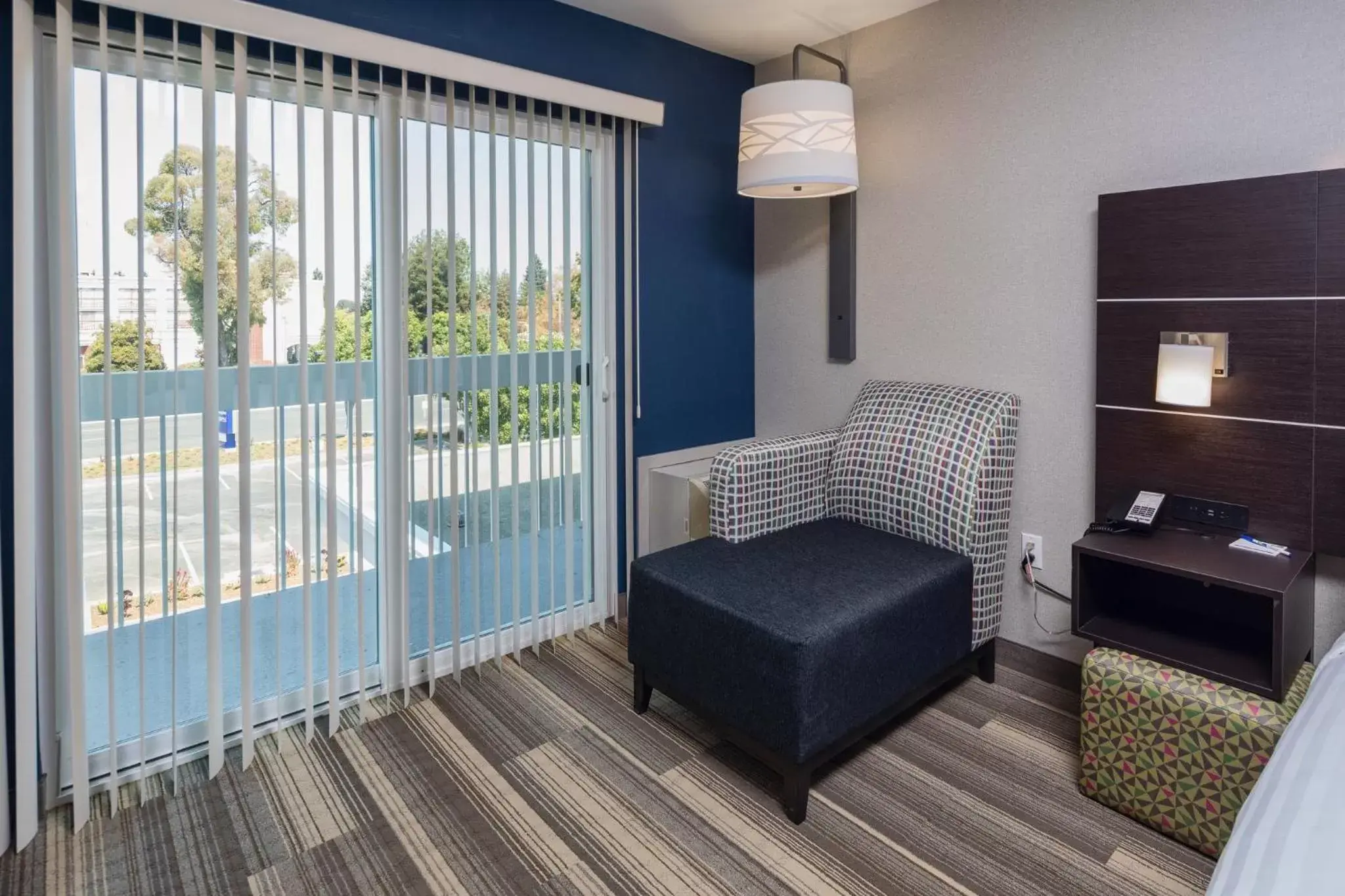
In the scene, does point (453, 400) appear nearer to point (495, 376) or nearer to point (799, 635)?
point (495, 376)

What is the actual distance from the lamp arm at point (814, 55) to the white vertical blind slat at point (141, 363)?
1.97 metres

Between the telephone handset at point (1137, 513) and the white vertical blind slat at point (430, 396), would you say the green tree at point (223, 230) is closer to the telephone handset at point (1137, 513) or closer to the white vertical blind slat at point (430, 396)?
the white vertical blind slat at point (430, 396)

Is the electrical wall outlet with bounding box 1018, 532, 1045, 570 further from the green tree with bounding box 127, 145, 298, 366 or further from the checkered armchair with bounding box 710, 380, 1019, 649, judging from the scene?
the green tree with bounding box 127, 145, 298, 366

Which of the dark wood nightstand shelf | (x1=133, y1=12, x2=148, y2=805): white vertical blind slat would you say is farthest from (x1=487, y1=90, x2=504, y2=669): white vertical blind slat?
the dark wood nightstand shelf

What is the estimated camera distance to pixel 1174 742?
68.5 inches

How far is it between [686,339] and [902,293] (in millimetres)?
866

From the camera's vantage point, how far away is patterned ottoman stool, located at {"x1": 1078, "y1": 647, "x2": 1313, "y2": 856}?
1.65 meters

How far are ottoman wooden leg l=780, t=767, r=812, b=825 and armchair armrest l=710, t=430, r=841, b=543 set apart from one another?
78 cm

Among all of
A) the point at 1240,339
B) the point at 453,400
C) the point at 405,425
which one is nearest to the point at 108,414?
the point at 405,425

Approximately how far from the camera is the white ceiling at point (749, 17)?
269 cm

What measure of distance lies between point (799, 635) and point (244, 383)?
5.14ft

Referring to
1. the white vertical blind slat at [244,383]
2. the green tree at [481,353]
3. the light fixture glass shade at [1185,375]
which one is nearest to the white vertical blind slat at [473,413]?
the green tree at [481,353]

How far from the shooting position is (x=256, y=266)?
2.06 m

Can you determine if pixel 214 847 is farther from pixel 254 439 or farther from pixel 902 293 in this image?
pixel 902 293
